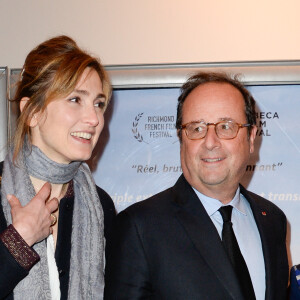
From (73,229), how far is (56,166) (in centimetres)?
27

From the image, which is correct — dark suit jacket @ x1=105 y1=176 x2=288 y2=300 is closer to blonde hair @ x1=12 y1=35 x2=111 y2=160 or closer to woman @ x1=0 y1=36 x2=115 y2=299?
woman @ x1=0 y1=36 x2=115 y2=299

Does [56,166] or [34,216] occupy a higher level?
[56,166]

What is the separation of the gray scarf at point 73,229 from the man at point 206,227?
0.58 ft

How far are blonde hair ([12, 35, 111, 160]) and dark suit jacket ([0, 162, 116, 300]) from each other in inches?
10.7

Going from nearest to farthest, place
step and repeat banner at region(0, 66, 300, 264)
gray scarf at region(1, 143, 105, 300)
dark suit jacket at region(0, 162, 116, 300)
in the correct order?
1. dark suit jacket at region(0, 162, 116, 300)
2. gray scarf at region(1, 143, 105, 300)
3. step and repeat banner at region(0, 66, 300, 264)

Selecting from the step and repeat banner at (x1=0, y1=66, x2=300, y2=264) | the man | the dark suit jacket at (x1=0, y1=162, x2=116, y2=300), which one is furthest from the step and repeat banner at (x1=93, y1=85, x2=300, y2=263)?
the man

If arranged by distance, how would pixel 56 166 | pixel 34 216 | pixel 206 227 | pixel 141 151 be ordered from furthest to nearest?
pixel 141 151
pixel 56 166
pixel 206 227
pixel 34 216

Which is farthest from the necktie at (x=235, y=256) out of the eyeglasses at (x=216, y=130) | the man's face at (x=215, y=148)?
the eyeglasses at (x=216, y=130)

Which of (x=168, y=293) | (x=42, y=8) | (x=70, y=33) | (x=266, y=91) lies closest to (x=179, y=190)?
(x=168, y=293)

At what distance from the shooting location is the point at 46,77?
2.21m

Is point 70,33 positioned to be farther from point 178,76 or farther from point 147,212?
point 147,212

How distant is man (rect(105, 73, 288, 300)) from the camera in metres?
2.06

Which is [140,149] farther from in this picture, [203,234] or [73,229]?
[203,234]

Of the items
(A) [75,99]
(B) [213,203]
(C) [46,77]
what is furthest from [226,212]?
(C) [46,77]
